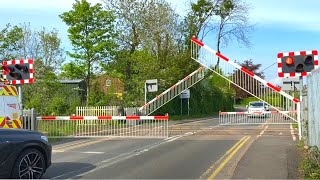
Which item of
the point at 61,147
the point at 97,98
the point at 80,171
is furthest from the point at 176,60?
the point at 80,171

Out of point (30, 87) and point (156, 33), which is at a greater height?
point (156, 33)

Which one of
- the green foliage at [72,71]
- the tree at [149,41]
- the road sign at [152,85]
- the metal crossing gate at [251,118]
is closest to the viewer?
the metal crossing gate at [251,118]

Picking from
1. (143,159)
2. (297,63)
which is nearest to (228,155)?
(143,159)

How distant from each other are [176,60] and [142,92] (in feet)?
21.6

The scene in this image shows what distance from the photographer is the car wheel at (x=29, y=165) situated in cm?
851

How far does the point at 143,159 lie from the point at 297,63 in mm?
5487

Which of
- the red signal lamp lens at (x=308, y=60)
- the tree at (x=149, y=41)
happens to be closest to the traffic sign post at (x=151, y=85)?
the tree at (x=149, y=41)

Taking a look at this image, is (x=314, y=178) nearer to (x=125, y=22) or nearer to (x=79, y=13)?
(x=79, y=13)

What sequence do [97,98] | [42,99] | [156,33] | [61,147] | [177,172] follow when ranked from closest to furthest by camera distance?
1. [177,172]
2. [61,147]
3. [42,99]
4. [97,98]
5. [156,33]

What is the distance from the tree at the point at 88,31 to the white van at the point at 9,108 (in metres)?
20.2

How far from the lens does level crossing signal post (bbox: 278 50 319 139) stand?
44.2 ft

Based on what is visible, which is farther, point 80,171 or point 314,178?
point 80,171

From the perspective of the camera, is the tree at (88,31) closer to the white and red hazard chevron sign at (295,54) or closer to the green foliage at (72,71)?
the green foliage at (72,71)

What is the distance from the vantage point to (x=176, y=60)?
40594 mm
